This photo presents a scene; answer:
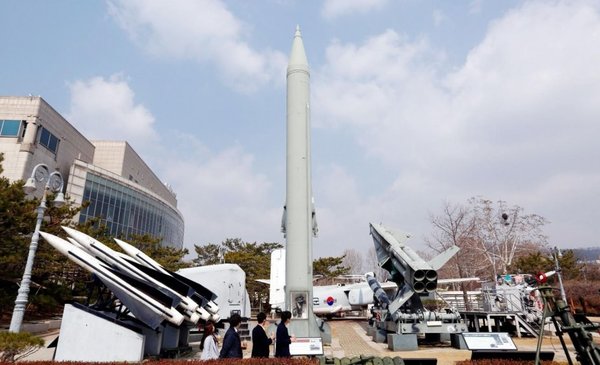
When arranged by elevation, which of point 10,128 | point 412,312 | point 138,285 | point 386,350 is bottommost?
point 386,350

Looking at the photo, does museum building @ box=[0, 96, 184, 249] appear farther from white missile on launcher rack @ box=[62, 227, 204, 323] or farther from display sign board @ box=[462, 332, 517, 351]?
display sign board @ box=[462, 332, 517, 351]

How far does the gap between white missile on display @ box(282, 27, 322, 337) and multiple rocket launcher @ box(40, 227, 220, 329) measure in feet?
11.3

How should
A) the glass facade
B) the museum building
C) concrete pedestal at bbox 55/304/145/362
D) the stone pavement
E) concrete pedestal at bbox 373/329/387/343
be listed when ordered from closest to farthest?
concrete pedestal at bbox 55/304/145/362 → the stone pavement → concrete pedestal at bbox 373/329/387/343 → the museum building → the glass facade

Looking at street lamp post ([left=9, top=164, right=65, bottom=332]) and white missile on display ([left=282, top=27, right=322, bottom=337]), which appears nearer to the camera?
street lamp post ([left=9, top=164, right=65, bottom=332])

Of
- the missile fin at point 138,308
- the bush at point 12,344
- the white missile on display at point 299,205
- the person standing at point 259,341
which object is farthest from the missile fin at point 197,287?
the person standing at point 259,341

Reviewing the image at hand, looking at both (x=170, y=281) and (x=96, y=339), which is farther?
(x=170, y=281)

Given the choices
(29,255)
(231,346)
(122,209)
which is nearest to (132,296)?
(29,255)

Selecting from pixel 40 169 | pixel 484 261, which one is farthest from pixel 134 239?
pixel 484 261

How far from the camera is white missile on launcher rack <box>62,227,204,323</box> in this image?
11.8m

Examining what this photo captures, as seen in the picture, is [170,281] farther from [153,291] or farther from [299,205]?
[299,205]

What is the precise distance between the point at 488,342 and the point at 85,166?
42824 mm

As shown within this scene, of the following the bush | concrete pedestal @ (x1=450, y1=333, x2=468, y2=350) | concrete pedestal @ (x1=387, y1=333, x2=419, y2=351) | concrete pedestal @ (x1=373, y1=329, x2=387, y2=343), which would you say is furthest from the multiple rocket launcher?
concrete pedestal @ (x1=450, y1=333, x2=468, y2=350)

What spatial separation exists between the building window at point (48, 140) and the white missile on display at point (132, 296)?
1143 inches

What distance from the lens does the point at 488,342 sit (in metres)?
8.14
